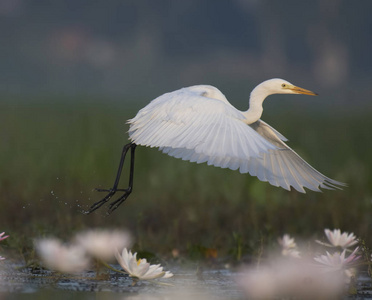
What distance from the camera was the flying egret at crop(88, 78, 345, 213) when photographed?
134 inches

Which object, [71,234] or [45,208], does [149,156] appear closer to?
[45,208]

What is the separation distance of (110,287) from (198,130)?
0.79m

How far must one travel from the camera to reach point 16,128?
34.0 ft

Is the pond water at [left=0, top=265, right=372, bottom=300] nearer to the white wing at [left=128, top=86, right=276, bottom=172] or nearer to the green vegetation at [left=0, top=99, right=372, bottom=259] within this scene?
the green vegetation at [left=0, top=99, right=372, bottom=259]

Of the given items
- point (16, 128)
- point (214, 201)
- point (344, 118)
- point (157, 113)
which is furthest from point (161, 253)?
point (344, 118)

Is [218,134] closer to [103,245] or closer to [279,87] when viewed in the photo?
[103,245]

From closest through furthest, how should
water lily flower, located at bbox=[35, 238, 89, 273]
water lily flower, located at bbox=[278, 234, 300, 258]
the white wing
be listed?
1. the white wing
2. water lily flower, located at bbox=[35, 238, 89, 273]
3. water lily flower, located at bbox=[278, 234, 300, 258]

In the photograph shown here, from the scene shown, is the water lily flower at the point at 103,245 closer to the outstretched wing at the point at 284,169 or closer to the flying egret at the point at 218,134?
the flying egret at the point at 218,134

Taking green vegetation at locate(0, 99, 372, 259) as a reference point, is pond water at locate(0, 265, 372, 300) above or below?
below

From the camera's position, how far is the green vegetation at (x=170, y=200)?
493 cm

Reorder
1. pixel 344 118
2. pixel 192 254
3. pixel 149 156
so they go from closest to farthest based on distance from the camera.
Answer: pixel 192 254
pixel 149 156
pixel 344 118

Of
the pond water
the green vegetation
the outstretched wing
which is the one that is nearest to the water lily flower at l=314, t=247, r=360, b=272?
the pond water

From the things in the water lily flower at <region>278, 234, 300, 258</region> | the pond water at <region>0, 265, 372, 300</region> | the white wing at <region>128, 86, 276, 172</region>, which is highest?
the white wing at <region>128, 86, 276, 172</region>

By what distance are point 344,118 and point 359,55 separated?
1387 centimetres
